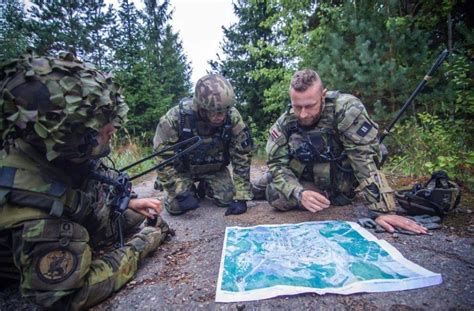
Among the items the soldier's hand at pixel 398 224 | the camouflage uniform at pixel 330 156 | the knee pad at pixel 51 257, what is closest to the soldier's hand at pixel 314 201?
the camouflage uniform at pixel 330 156

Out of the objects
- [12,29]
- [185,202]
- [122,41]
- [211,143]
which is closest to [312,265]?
[185,202]

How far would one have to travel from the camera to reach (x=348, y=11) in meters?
4.73

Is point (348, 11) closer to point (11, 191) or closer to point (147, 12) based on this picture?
point (11, 191)

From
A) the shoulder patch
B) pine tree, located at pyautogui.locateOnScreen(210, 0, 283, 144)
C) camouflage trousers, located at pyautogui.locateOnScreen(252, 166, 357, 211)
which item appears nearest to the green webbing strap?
the shoulder patch

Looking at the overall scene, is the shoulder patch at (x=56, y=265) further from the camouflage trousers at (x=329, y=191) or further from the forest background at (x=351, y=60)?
the camouflage trousers at (x=329, y=191)

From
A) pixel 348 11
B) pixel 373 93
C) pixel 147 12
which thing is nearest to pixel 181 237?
pixel 373 93

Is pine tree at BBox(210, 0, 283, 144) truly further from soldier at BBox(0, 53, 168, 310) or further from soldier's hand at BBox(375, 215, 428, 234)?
soldier at BBox(0, 53, 168, 310)

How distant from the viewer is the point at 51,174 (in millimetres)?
1446

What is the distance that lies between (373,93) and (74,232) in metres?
4.53

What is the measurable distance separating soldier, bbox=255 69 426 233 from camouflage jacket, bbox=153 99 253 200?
362 mm

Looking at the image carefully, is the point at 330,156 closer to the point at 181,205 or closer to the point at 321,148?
the point at 321,148

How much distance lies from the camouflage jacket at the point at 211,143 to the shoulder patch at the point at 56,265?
1.67 metres

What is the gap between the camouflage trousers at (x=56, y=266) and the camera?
1.28 meters

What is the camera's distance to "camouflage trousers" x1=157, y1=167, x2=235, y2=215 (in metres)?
2.99
